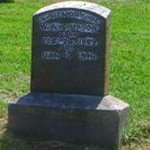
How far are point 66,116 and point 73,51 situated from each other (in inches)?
26.3

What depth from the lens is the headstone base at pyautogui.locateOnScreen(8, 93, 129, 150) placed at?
6883mm

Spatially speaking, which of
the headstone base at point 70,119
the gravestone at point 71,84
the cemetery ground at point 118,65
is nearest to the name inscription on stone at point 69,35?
the gravestone at point 71,84

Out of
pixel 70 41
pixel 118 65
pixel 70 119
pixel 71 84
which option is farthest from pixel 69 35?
pixel 118 65

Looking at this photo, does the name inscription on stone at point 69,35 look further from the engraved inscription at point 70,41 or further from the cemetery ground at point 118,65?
the cemetery ground at point 118,65

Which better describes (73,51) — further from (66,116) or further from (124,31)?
(124,31)

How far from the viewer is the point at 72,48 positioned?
712 cm

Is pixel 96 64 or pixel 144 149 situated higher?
pixel 96 64

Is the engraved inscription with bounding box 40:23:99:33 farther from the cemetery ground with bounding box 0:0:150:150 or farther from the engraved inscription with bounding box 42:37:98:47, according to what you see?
the cemetery ground with bounding box 0:0:150:150

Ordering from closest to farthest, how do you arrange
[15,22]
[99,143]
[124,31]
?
1. [99,143]
2. [124,31]
3. [15,22]

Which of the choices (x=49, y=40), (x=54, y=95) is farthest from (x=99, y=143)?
(x=49, y=40)

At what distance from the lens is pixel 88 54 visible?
7.09 m

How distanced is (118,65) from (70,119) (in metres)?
3.92

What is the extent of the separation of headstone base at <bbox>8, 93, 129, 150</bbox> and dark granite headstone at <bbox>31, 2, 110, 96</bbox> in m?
0.15

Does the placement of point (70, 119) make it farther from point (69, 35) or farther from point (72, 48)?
point (69, 35)
